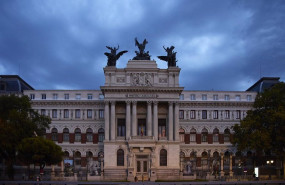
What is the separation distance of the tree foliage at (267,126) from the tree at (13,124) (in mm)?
35595

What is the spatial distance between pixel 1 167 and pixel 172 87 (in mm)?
39153

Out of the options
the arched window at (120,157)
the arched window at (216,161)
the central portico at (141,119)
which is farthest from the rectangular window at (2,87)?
the arched window at (216,161)

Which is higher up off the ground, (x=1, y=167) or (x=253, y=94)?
(x=253, y=94)

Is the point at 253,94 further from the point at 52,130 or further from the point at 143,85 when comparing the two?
the point at 52,130

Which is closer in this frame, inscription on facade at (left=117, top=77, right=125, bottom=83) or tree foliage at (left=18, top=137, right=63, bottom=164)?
tree foliage at (left=18, top=137, right=63, bottom=164)

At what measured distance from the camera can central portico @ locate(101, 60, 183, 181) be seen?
78.1 metres

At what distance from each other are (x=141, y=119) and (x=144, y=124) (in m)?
1.19

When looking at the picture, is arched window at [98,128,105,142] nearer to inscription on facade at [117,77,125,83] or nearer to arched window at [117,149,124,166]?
arched window at [117,149,124,166]

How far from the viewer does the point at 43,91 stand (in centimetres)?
→ 8931

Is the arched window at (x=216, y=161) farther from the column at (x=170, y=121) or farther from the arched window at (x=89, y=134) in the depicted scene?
the arched window at (x=89, y=134)

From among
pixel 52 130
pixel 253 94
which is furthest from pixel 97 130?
pixel 253 94

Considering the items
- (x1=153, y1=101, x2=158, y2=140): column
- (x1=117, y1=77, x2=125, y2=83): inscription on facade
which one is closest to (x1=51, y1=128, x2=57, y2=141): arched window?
(x1=117, y1=77, x2=125, y2=83): inscription on facade

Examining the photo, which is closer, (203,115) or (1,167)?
(1,167)

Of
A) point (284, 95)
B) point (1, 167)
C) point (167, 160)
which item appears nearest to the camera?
point (284, 95)
